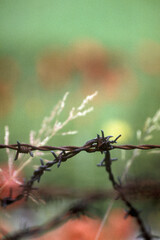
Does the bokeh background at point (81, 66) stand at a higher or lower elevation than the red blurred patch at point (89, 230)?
higher

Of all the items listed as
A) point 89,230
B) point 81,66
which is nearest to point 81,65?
point 81,66

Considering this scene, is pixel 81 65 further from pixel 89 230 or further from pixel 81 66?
pixel 89 230

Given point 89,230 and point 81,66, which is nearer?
point 89,230

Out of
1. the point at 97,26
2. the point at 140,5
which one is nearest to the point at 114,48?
the point at 97,26

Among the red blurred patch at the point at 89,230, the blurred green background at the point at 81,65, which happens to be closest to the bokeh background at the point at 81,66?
the blurred green background at the point at 81,65

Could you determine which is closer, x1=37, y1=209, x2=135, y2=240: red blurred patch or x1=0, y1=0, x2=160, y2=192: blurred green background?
x1=37, y1=209, x2=135, y2=240: red blurred patch

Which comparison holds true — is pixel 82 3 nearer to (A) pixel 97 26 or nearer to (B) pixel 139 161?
(A) pixel 97 26

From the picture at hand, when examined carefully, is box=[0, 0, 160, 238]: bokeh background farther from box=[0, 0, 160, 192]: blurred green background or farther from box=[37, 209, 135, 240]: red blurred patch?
box=[37, 209, 135, 240]: red blurred patch

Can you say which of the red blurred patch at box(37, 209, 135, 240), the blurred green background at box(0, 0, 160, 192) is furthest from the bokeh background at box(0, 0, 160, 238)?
the red blurred patch at box(37, 209, 135, 240)

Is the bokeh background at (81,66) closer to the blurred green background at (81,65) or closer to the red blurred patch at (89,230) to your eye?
the blurred green background at (81,65)

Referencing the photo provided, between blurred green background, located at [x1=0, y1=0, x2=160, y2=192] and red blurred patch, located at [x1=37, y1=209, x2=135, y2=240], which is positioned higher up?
blurred green background, located at [x1=0, y1=0, x2=160, y2=192]
